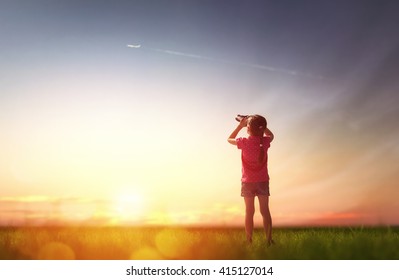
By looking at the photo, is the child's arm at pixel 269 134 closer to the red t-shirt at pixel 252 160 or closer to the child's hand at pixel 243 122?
the red t-shirt at pixel 252 160

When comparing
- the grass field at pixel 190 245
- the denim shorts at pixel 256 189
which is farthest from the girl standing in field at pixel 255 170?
the grass field at pixel 190 245

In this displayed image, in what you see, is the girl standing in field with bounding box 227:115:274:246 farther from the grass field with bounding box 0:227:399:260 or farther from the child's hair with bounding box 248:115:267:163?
the grass field with bounding box 0:227:399:260

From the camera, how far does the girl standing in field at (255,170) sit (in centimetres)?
1115

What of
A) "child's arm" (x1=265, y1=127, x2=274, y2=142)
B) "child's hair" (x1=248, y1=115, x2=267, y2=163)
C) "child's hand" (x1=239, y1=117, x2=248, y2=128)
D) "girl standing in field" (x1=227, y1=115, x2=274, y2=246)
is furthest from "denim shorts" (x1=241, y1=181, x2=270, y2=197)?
"child's hand" (x1=239, y1=117, x2=248, y2=128)

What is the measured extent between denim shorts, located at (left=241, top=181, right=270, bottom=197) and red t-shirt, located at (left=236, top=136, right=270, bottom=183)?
0.08 meters

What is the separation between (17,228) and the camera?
13.8 meters

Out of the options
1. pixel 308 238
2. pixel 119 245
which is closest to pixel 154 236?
pixel 119 245

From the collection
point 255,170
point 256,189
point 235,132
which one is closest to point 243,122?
point 235,132

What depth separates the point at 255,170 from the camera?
443 inches

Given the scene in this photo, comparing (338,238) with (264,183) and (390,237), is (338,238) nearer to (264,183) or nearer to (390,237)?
(390,237)

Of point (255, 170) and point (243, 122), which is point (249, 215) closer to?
point (255, 170)

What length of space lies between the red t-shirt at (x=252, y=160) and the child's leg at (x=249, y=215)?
1.33 ft

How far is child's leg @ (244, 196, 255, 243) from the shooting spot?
11102 mm
